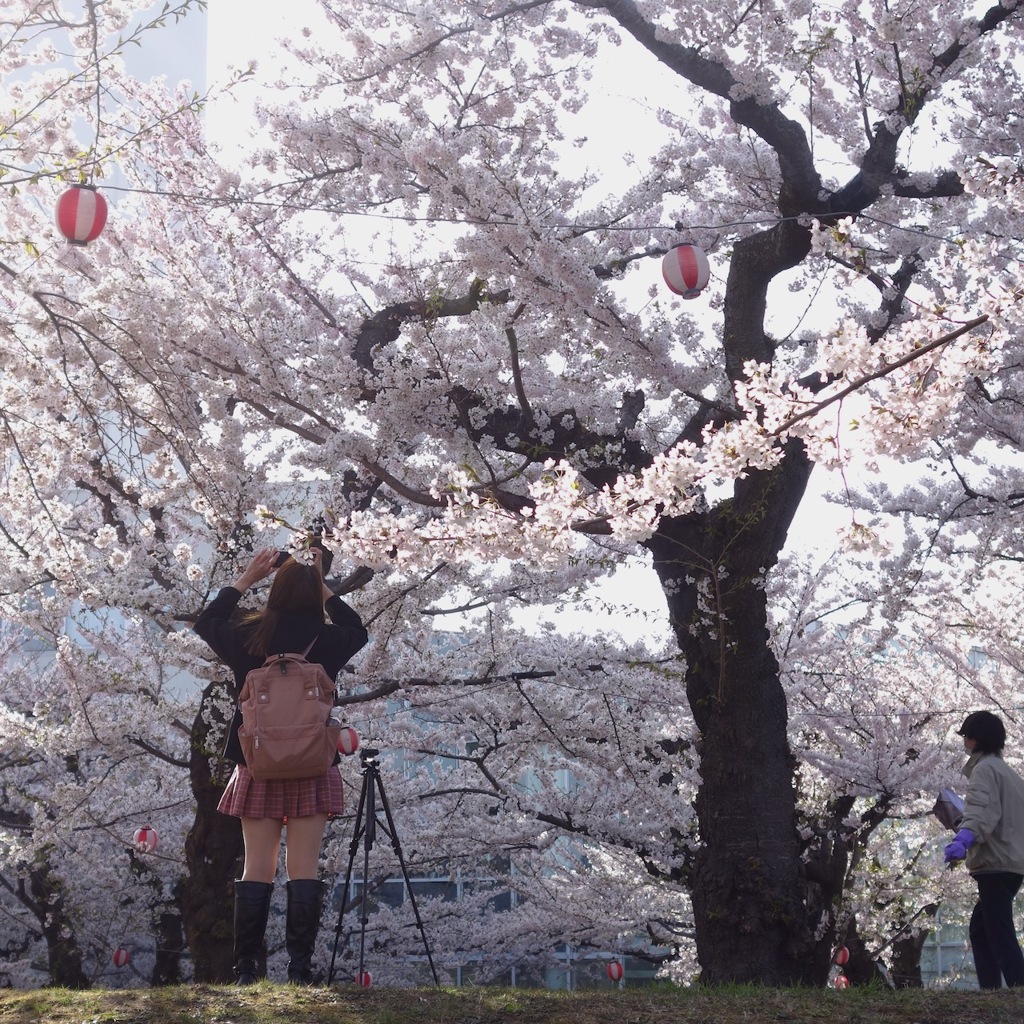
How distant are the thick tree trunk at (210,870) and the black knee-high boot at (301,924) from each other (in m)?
3.17

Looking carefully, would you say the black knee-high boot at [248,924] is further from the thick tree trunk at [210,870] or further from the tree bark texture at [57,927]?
the tree bark texture at [57,927]

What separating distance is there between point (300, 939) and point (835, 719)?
6.44 meters

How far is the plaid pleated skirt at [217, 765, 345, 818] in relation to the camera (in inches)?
150

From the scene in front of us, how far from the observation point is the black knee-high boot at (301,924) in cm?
379

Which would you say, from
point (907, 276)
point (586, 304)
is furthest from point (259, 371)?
point (907, 276)

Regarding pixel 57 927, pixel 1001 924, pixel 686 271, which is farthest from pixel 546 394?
pixel 57 927

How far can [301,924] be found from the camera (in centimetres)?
387

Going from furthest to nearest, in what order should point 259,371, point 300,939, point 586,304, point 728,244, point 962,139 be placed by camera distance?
point 728,244 < point 962,139 < point 259,371 < point 586,304 < point 300,939

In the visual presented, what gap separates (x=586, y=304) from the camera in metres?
4.98

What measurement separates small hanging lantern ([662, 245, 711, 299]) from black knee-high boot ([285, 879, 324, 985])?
2.93 metres

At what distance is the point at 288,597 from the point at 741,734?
2.35 meters

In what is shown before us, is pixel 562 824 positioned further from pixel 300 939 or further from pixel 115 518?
pixel 300 939

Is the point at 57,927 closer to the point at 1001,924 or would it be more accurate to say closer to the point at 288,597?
the point at 288,597

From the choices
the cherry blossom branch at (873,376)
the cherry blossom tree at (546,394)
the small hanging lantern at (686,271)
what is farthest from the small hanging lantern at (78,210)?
the cherry blossom branch at (873,376)
